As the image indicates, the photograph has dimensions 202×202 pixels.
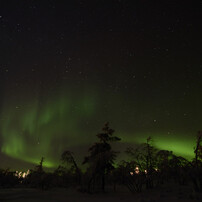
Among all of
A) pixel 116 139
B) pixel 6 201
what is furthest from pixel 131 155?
pixel 6 201

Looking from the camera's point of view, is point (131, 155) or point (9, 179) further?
point (9, 179)

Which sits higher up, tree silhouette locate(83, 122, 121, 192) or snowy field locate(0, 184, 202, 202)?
tree silhouette locate(83, 122, 121, 192)

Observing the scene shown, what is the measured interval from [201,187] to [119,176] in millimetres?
9608

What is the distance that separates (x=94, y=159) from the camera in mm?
22922

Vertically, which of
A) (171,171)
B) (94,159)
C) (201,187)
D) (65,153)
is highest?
(65,153)

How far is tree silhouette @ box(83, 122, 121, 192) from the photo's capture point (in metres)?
22.6

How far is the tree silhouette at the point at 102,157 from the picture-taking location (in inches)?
889

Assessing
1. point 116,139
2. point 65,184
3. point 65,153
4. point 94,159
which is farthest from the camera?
point 65,184

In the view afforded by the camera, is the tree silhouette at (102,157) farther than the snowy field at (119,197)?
Yes

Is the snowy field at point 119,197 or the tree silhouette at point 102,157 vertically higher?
the tree silhouette at point 102,157

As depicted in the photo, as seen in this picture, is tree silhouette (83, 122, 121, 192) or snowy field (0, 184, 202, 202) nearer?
snowy field (0, 184, 202, 202)

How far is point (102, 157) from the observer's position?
2252 centimetres

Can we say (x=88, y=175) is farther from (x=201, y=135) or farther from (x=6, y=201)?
(x=201, y=135)

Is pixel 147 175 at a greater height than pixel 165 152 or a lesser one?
lesser
